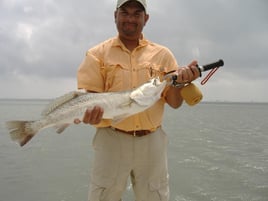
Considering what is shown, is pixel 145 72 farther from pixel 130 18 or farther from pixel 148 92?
pixel 130 18

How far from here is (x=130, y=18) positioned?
4262 millimetres

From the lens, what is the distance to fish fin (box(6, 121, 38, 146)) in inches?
169

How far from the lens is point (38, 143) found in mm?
19375

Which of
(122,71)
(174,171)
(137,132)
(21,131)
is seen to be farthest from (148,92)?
(174,171)

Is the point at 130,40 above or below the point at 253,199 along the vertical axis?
above

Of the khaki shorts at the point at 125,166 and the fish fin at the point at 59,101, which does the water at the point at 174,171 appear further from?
the fish fin at the point at 59,101

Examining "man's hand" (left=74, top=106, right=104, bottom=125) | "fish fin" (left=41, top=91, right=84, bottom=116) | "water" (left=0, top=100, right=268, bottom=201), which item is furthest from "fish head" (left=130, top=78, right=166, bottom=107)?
"water" (left=0, top=100, right=268, bottom=201)

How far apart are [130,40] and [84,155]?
37.4 feet

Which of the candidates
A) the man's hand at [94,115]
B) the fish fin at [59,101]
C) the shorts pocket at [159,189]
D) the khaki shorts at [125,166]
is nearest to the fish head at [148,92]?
the man's hand at [94,115]

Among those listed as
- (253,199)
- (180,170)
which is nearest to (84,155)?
(180,170)

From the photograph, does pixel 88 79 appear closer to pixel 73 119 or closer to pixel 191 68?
pixel 73 119

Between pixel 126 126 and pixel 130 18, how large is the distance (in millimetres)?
1419

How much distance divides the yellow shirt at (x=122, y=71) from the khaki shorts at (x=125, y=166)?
189 mm

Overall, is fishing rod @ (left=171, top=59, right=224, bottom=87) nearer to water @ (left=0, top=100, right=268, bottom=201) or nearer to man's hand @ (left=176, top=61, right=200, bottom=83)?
man's hand @ (left=176, top=61, right=200, bottom=83)
